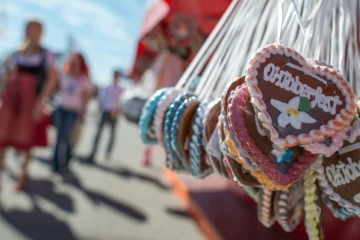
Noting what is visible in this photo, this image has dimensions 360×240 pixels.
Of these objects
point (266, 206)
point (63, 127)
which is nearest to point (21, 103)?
point (63, 127)

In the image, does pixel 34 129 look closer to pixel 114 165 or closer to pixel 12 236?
pixel 12 236

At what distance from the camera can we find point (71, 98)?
3.47 m

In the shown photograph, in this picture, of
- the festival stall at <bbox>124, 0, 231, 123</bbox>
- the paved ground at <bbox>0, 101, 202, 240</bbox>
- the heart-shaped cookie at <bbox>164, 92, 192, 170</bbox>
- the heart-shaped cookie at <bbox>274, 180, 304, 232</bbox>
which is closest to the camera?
the heart-shaped cookie at <bbox>274, 180, 304, 232</bbox>

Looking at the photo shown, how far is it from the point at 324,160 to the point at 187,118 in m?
0.32

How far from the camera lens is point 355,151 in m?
0.64

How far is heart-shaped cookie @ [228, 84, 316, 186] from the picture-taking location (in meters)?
0.62

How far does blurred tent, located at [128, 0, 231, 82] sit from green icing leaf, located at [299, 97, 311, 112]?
51.1 inches

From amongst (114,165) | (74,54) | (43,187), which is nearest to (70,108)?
(74,54)

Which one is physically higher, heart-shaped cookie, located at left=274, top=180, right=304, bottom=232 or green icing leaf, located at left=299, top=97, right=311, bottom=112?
green icing leaf, located at left=299, top=97, right=311, bottom=112

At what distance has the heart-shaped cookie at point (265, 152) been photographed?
2.05 ft

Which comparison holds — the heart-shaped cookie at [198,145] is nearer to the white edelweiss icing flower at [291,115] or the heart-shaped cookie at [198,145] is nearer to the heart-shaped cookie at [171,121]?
the heart-shaped cookie at [171,121]

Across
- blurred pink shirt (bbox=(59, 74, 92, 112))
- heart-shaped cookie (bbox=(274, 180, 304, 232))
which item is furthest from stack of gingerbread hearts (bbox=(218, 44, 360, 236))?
blurred pink shirt (bbox=(59, 74, 92, 112))

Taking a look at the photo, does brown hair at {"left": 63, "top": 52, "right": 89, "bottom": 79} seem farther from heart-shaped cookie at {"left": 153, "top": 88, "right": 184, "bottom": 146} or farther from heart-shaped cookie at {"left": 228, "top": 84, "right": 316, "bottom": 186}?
heart-shaped cookie at {"left": 228, "top": 84, "right": 316, "bottom": 186}

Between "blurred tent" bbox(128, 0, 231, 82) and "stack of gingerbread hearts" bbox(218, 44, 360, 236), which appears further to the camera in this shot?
"blurred tent" bbox(128, 0, 231, 82)
